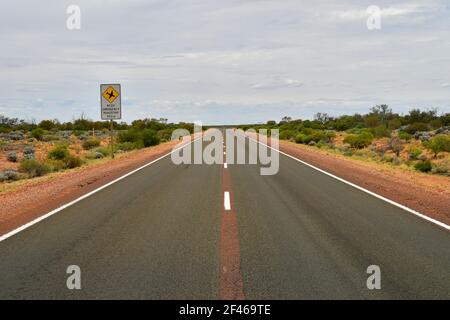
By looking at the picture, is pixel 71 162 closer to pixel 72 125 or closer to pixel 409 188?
pixel 409 188

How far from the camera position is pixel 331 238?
8305mm

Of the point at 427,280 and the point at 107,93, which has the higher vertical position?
the point at 107,93

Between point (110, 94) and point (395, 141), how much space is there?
24787 mm

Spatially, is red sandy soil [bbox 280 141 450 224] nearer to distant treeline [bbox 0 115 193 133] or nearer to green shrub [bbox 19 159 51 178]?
green shrub [bbox 19 159 51 178]

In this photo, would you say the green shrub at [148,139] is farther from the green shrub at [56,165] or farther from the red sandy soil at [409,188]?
the red sandy soil at [409,188]

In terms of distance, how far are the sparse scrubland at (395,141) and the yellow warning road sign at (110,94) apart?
14.7m

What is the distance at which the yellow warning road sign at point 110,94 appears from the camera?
96.2 ft

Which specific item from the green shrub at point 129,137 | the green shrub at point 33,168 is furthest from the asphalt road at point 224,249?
the green shrub at point 129,137

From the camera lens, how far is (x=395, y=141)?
42.7 meters

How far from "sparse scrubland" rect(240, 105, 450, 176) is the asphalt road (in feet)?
44.6

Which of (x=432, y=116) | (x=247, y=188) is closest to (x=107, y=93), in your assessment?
(x=247, y=188)
